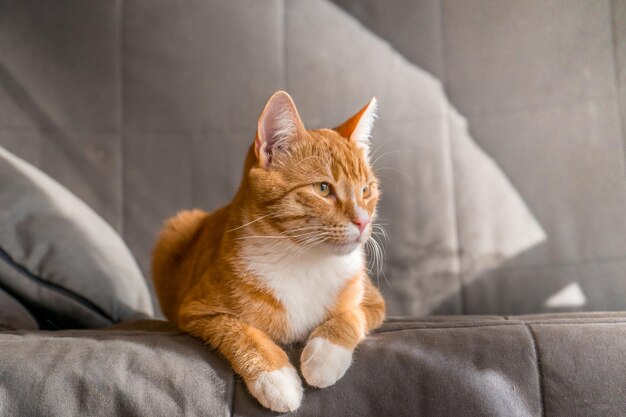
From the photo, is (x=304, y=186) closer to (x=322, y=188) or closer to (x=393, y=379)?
(x=322, y=188)

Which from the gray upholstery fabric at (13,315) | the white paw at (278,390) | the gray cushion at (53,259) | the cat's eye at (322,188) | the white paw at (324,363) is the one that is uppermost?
the cat's eye at (322,188)

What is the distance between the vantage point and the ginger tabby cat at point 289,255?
1.12 m

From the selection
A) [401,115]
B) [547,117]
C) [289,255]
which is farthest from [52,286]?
[547,117]

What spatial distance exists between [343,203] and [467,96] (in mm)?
1100

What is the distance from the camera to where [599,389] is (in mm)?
909

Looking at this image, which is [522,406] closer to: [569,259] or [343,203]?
[343,203]

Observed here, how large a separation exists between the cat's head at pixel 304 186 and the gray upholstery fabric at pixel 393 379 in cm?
25

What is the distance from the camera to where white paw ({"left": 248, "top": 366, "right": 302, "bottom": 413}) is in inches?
36.6

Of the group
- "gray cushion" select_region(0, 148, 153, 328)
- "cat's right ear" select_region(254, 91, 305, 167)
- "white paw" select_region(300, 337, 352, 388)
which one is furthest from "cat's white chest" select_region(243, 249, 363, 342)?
"gray cushion" select_region(0, 148, 153, 328)

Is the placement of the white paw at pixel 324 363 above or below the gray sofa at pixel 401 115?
below

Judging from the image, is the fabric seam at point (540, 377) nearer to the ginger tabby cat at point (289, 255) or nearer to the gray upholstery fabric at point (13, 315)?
the ginger tabby cat at point (289, 255)

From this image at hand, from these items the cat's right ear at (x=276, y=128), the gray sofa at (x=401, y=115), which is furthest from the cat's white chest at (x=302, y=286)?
the gray sofa at (x=401, y=115)

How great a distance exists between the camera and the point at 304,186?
1.18 meters

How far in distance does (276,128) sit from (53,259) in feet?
2.23
